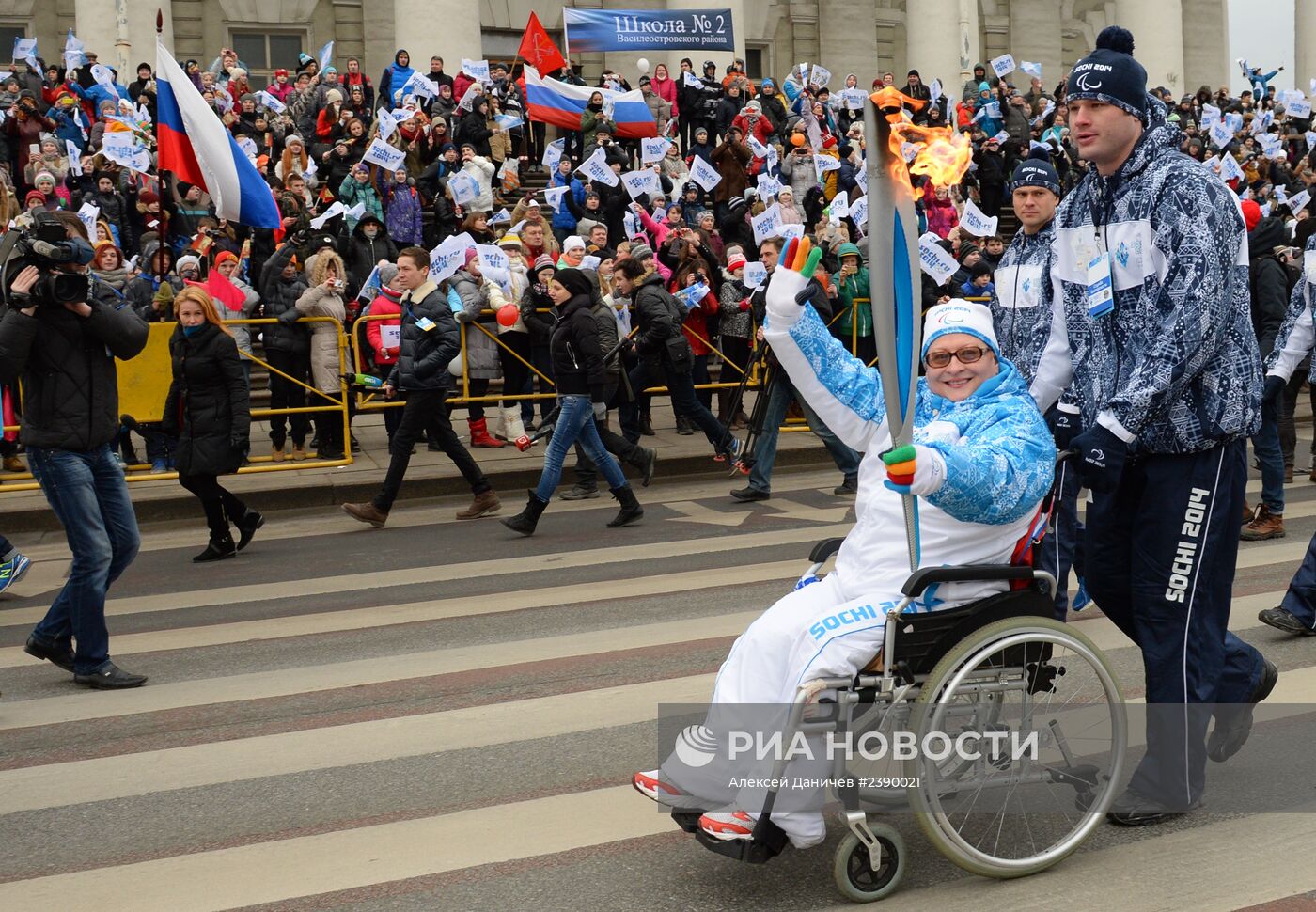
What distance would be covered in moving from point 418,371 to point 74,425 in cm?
432

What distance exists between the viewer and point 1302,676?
6.12 metres

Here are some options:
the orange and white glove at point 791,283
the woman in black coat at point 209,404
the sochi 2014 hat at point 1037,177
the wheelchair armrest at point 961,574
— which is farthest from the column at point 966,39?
the wheelchair armrest at point 961,574

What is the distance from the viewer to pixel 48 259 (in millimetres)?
6453

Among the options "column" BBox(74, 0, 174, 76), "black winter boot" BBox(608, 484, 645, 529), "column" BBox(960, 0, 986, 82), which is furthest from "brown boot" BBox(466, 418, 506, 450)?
"column" BBox(960, 0, 986, 82)

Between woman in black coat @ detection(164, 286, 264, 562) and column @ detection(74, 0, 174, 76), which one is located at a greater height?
column @ detection(74, 0, 174, 76)

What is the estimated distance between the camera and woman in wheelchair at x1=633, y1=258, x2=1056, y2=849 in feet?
13.0

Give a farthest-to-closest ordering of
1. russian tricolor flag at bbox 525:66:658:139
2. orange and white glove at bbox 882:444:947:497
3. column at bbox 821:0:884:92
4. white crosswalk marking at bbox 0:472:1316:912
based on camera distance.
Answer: column at bbox 821:0:884:92 < russian tricolor flag at bbox 525:66:658:139 < white crosswalk marking at bbox 0:472:1316:912 < orange and white glove at bbox 882:444:947:497

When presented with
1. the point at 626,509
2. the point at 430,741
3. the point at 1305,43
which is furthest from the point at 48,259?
the point at 1305,43

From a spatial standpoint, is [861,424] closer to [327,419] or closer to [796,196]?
[327,419]

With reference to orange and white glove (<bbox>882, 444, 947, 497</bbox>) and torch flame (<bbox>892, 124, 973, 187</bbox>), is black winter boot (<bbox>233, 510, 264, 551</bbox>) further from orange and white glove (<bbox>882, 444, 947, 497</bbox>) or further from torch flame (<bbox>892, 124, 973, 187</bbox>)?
orange and white glove (<bbox>882, 444, 947, 497</bbox>)

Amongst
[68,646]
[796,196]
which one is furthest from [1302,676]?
[796,196]

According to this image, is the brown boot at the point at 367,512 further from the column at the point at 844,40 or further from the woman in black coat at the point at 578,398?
the column at the point at 844,40

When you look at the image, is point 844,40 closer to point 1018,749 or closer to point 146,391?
point 146,391

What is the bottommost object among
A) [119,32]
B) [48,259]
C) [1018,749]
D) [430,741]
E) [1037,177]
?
[430,741]
